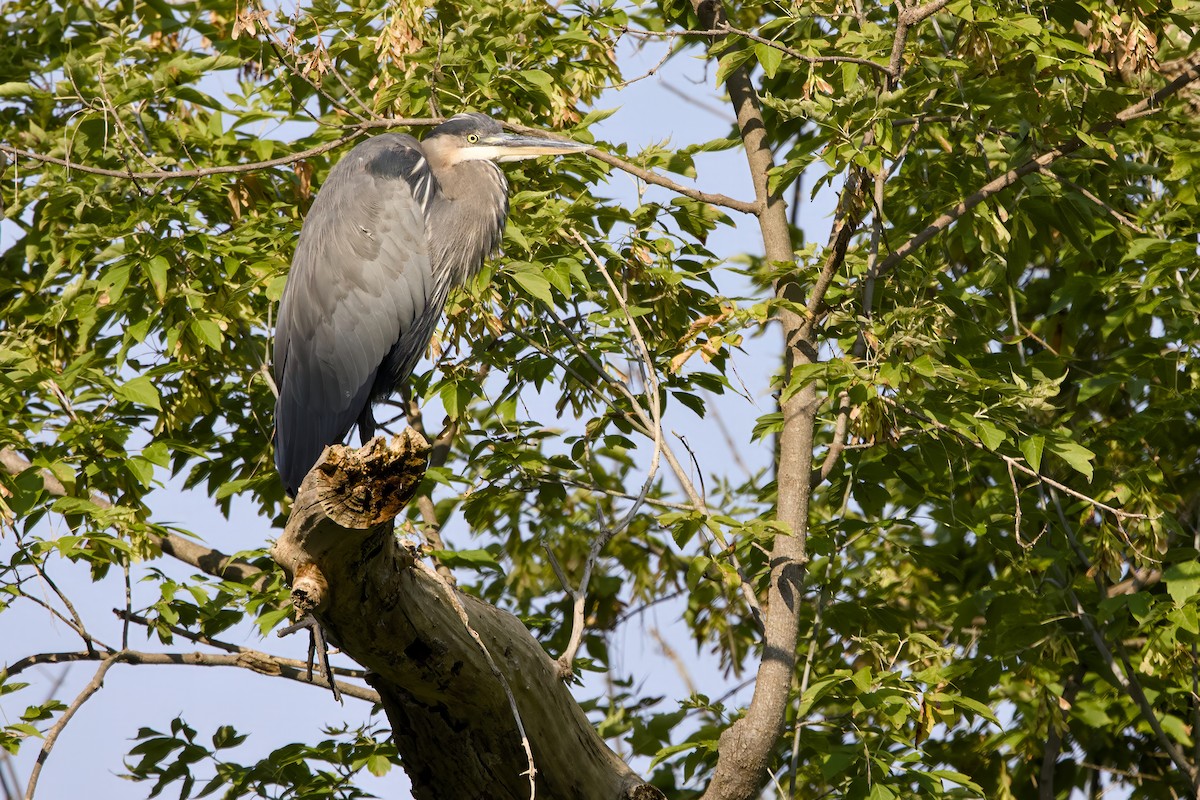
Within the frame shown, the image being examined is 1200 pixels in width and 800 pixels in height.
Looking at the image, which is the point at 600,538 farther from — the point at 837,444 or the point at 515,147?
the point at 515,147

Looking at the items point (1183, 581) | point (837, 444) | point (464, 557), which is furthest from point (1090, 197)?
point (464, 557)

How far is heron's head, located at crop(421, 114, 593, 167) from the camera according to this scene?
15.6 feet

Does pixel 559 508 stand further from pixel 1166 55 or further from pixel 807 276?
pixel 1166 55

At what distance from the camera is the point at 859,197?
3.68 meters

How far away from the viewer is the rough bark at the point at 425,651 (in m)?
2.61

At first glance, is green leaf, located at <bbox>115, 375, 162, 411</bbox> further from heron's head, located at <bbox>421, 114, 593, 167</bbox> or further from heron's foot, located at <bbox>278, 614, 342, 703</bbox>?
heron's head, located at <bbox>421, 114, 593, 167</bbox>

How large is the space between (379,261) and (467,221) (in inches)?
15.9

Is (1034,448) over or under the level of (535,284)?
under

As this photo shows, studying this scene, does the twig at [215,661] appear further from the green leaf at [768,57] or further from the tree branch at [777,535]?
the green leaf at [768,57]

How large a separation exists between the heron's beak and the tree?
0.12 meters

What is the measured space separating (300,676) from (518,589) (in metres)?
1.58

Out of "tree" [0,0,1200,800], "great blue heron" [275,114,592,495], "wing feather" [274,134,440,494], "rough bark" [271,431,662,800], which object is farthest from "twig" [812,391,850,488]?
"wing feather" [274,134,440,494]

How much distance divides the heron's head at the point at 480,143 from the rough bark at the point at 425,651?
2048 millimetres

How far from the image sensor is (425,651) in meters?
3.02
